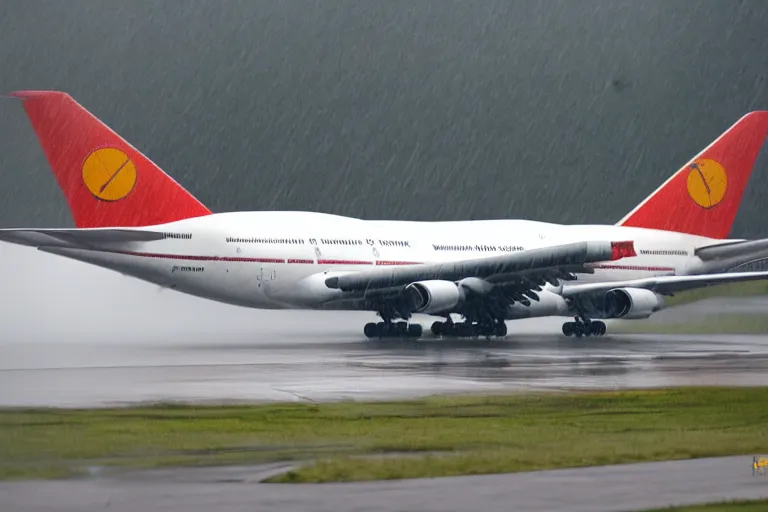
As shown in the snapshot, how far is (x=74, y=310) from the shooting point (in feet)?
111

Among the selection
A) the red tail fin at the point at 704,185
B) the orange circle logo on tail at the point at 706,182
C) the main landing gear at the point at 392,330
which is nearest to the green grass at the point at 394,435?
the main landing gear at the point at 392,330

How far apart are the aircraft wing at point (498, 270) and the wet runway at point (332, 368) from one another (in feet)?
5.84

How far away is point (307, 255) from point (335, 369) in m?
13.2

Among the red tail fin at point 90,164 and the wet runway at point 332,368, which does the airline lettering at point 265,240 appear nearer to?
the red tail fin at point 90,164

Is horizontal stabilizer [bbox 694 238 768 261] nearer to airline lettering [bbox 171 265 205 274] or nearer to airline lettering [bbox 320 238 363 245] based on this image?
airline lettering [bbox 320 238 363 245]

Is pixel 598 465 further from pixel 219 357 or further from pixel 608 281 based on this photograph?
pixel 608 281

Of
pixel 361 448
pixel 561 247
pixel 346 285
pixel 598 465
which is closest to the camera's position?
pixel 598 465

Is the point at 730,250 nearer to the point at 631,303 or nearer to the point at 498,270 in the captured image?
the point at 631,303

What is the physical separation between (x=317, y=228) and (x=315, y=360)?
38.4 feet

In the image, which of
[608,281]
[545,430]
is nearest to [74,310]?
[608,281]

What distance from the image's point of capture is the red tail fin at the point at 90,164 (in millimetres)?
33594

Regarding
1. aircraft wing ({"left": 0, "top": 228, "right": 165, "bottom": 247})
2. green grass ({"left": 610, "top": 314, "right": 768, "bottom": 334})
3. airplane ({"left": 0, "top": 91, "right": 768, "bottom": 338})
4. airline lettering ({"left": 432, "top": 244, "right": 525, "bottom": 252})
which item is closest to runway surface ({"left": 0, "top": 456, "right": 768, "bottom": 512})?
airplane ({"left": 0, "top": 91, "right": 768, "bottom": 338})

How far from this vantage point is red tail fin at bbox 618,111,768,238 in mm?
44906

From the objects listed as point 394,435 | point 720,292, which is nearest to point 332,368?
point 394,435
